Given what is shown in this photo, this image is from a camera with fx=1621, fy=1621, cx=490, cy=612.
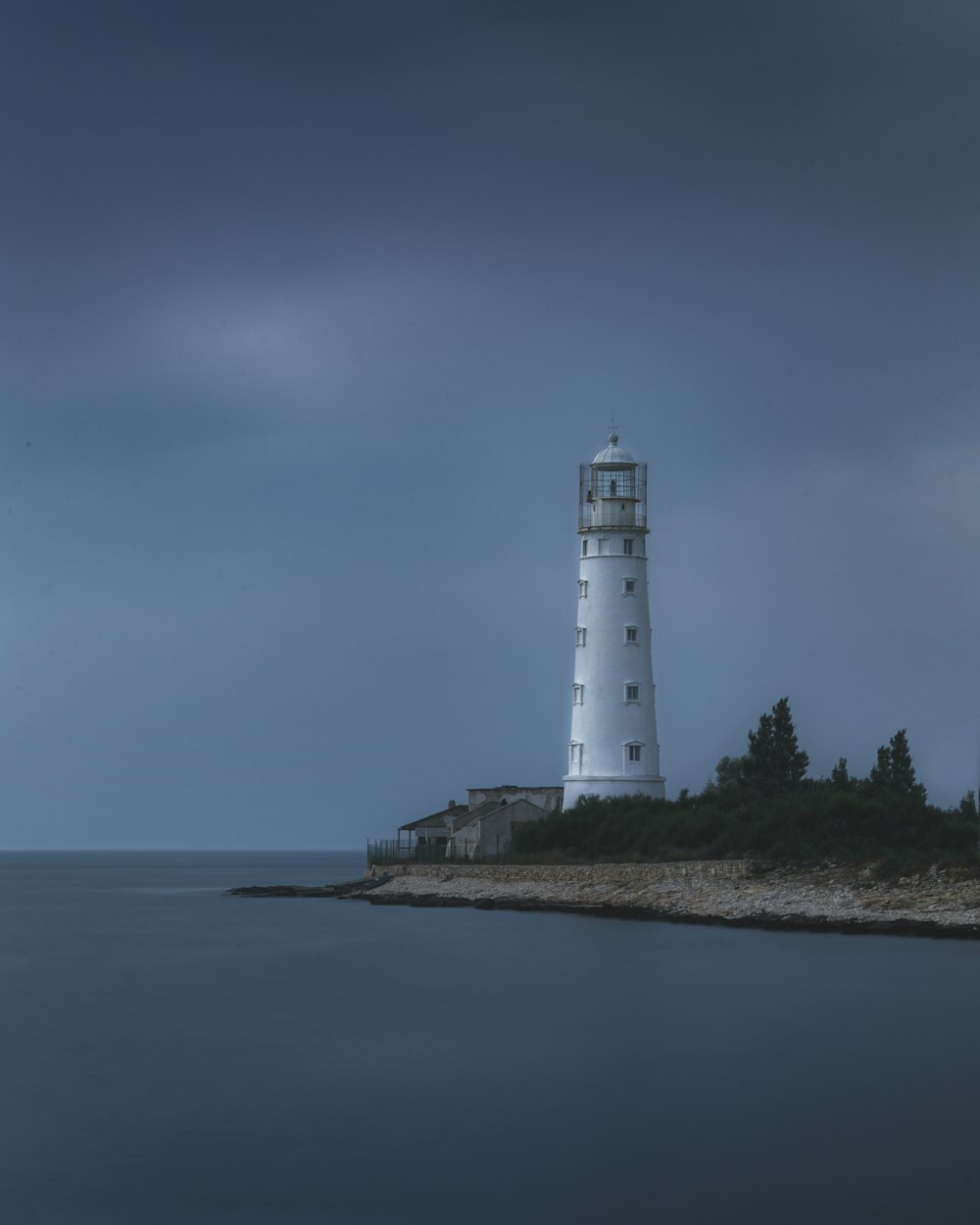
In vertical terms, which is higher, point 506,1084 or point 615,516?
point 615,516

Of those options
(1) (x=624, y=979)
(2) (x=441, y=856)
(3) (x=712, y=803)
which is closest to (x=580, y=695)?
(3) (x=712, y=803)

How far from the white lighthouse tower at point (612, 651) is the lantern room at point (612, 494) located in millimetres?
29

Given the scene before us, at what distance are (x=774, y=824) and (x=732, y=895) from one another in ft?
10.3

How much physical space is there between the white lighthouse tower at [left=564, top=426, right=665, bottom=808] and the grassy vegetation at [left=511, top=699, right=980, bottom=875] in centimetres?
94

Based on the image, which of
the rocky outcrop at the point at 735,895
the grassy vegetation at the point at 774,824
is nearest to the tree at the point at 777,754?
the grassy vegetation at the point at 774,824

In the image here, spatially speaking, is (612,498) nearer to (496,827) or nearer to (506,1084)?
(496,827)

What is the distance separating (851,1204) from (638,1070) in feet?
23.3

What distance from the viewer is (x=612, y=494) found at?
1880 inches

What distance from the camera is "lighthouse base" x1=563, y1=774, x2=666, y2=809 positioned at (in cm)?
4631

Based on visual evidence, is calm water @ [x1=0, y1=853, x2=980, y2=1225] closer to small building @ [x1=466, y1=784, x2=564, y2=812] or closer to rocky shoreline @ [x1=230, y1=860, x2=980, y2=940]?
rocky shoreline @ [x1=230, y1=860, x2=980, y2=940]

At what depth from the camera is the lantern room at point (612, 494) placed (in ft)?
156

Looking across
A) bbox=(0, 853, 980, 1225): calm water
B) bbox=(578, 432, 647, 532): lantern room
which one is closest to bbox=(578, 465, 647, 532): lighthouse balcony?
bbox=(578, 432, 647, 532): lantern room

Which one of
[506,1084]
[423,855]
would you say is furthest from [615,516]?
[506,1084]

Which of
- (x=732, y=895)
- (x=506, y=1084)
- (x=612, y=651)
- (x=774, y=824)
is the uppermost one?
(x=612, y=651)
